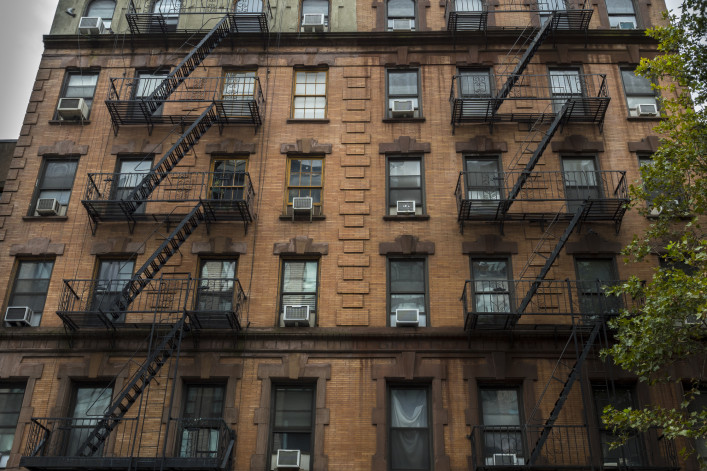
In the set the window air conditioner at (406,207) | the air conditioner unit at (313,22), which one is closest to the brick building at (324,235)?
the air conditioner unit at (313,22)

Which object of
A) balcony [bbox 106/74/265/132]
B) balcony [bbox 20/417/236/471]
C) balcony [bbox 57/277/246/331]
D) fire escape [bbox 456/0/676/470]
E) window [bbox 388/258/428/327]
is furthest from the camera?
balcony [bbox 106/74/265/132]

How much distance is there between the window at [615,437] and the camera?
61.4 feet

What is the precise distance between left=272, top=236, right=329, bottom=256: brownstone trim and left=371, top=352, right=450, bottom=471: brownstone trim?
381 cm

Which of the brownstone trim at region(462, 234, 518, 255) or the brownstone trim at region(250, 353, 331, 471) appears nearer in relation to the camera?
the brownstone trim at region(250, 353, 331, 471)

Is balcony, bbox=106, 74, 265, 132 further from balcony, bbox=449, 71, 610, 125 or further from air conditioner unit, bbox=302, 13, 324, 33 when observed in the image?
balcony, bbox=449, 71, 610, 125

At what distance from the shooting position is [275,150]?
23438 millimetres

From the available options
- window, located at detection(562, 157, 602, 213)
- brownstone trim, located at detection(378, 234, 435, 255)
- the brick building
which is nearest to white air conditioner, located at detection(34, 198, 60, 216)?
the brick building

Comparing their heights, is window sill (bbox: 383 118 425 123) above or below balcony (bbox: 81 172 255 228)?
above

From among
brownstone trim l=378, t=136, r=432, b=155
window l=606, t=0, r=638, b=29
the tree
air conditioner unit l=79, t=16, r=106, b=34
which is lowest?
the tree

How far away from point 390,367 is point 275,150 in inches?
310

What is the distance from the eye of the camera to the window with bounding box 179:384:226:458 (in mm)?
19000

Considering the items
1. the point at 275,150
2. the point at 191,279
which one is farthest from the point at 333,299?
the point at 275,150

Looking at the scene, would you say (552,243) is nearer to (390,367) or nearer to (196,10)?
(390,367)

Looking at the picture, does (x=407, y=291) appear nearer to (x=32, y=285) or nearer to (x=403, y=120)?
(x=403, y=120)
